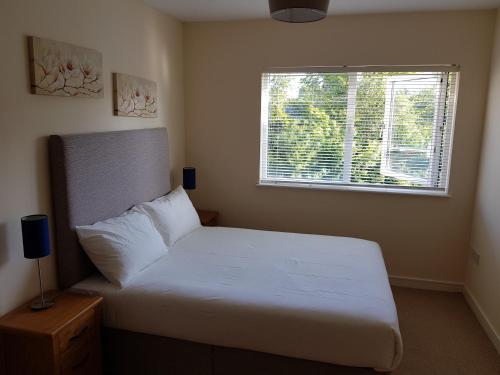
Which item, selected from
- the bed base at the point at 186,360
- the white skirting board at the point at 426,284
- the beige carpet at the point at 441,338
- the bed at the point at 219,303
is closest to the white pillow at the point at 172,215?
the bed at the point at 219,303

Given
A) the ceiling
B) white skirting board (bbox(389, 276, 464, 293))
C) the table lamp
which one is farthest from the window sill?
the table lamp

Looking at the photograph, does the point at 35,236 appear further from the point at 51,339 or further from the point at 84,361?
the point at 84,361

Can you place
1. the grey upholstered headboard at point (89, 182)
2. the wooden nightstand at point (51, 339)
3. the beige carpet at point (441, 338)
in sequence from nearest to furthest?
the wooden nightstand at point (51, 339) → the grey upholstered headboard at point (89, 182) → the beige carpet at point (441, 338)

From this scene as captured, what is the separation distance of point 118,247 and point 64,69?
1.10 meters

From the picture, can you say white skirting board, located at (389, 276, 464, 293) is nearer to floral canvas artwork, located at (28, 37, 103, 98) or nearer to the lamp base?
the lamp base

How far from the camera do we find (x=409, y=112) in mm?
3436

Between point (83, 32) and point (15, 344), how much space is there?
1.83 metres

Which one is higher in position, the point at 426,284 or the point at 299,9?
the point at 299,9

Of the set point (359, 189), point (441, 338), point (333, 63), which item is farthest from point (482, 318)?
point (333, 63)

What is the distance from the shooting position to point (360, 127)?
356 cm

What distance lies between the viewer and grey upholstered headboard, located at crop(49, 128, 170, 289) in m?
2.15

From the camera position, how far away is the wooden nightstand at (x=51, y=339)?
5.81ft

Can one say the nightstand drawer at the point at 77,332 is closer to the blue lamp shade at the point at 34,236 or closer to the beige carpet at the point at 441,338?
the blue lamp shade at the point at 34,236

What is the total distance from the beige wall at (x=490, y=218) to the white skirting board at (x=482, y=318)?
0.02 metres
